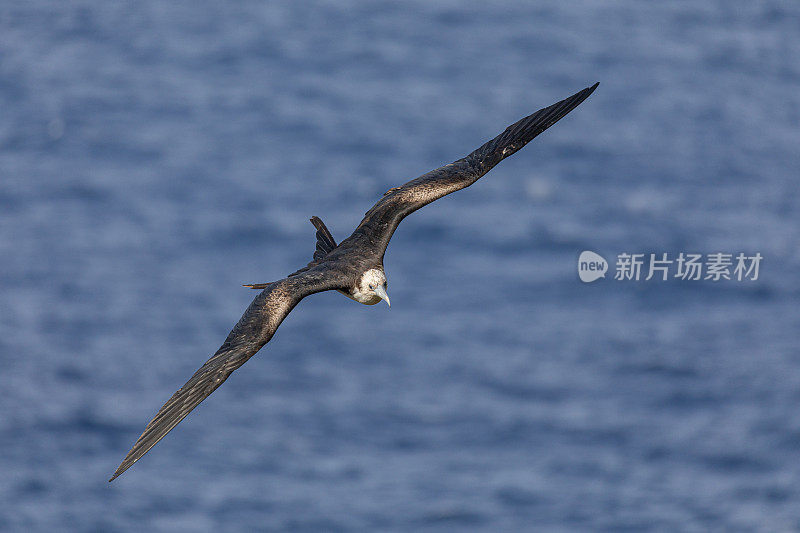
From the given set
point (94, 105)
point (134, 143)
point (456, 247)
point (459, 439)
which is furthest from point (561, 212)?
point (94, 105)

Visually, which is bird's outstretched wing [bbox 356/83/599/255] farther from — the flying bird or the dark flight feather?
the dark flight feather

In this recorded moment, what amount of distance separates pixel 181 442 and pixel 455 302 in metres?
25.1

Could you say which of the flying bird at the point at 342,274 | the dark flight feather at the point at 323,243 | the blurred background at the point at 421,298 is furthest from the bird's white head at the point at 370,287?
the blurred background at the point at 421,298

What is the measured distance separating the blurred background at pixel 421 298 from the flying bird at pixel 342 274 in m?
64.0

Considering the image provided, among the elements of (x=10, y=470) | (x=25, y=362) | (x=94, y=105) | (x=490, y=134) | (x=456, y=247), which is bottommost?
(x=10, y=470)

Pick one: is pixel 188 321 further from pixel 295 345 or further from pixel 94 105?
pixel 94 105

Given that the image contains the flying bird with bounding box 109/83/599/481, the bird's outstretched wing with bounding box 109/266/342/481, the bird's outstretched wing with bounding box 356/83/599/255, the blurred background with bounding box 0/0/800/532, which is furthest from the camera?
the blurred background with bounding box 0/0/800/532

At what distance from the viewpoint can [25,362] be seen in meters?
91.5

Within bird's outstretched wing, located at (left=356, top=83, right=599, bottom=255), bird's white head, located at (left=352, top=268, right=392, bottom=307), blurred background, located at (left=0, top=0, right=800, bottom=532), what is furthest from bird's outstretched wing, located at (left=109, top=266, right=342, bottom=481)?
blurred background, located at (left=0, top=0, right=800, bottom=532)

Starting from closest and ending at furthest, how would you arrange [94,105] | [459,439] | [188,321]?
[188,321] < [459,439] < [94,105]

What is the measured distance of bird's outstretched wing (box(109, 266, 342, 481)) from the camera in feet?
46.3

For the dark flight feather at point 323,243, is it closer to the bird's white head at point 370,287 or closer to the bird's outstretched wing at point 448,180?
the bird's outstretched wing at point 448,180

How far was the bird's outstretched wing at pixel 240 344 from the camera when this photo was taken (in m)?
14.1

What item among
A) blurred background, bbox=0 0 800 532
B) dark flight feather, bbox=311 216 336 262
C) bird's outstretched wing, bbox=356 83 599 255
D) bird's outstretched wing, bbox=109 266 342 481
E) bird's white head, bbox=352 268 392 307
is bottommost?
bird's outstretched wing, bbox=109 266 342 481
